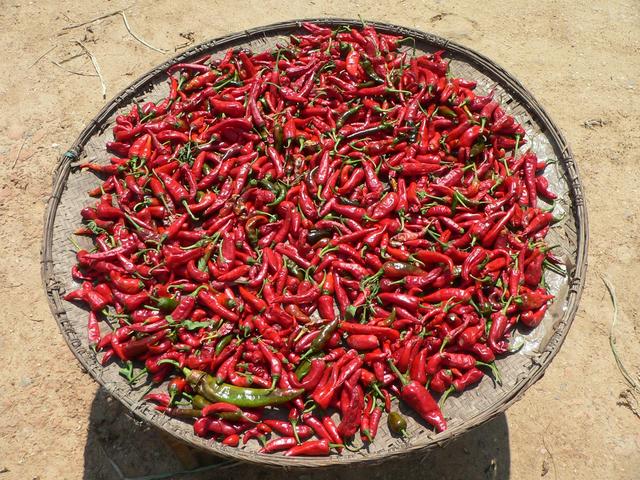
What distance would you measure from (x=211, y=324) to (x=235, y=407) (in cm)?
69

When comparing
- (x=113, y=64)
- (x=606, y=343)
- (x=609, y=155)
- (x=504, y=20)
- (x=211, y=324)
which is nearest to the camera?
(x=211, y=324)

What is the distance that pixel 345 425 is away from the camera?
3.62 meters

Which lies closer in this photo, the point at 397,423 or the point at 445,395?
the point at 397,423

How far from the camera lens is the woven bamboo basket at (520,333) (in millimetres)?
3660

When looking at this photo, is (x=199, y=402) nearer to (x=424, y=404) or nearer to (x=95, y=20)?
(x=424, y=404)

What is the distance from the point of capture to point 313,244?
4.54 m

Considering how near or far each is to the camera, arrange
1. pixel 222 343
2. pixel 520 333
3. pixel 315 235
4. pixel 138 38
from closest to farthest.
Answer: pixel 222 343 → pixel 520 333 → pixel 315 235 → pixel 138 38

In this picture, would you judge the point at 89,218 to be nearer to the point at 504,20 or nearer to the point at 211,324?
the point at 211,324

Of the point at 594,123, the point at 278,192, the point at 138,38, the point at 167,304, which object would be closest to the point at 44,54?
the point at 138,38

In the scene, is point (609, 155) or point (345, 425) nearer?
point (345, 425)

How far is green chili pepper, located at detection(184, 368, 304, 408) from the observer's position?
147 inches

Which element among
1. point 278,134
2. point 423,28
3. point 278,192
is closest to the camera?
point 278,192

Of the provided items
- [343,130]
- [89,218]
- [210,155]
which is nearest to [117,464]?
[89,218]

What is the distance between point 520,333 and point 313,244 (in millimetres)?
1816
